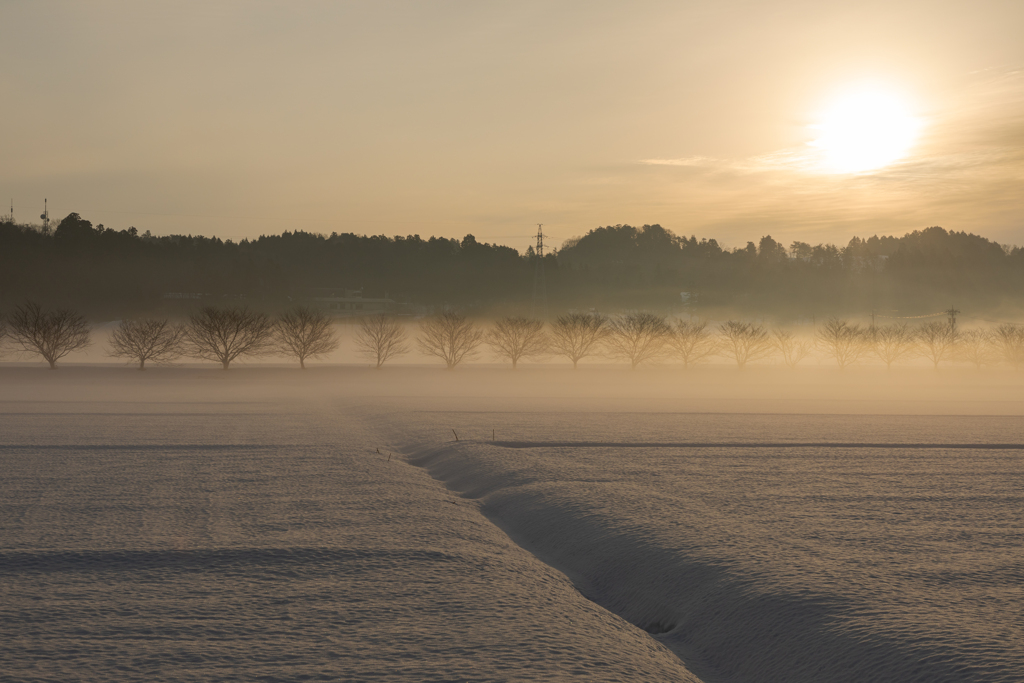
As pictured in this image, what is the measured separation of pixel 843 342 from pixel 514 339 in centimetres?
5197

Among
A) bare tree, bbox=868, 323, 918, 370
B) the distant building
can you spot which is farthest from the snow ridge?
the distant building

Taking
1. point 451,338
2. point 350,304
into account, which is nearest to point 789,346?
point 451,338

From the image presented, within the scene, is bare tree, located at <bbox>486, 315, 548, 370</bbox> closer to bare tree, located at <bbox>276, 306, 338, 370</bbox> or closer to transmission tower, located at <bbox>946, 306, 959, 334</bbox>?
bare tree, located at <bbox>276, 306, 338, 370</bbox>

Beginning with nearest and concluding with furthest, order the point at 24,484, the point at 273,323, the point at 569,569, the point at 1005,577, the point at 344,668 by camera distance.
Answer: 1. the point at 344,668
2. the point at 1005,577
3. the point at 569,569
4. the point at 24,484
5. the point at 273,323

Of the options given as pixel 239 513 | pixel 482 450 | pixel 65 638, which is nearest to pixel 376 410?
pixel 482 450

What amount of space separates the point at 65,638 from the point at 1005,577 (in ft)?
39.4

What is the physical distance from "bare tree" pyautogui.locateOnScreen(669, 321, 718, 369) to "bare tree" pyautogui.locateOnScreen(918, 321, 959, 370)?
3386 cm

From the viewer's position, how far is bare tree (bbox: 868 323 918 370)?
394ft

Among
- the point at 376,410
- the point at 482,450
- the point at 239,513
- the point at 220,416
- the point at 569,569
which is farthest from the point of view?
the point at 376,410

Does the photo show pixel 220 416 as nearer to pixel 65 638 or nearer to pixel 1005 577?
pixel 65 638

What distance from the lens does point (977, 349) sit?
12019cm

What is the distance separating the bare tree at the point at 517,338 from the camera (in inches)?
4190

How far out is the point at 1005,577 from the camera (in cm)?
1091

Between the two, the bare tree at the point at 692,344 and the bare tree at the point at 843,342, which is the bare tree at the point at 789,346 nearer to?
the bare tree at the point at 843,342
